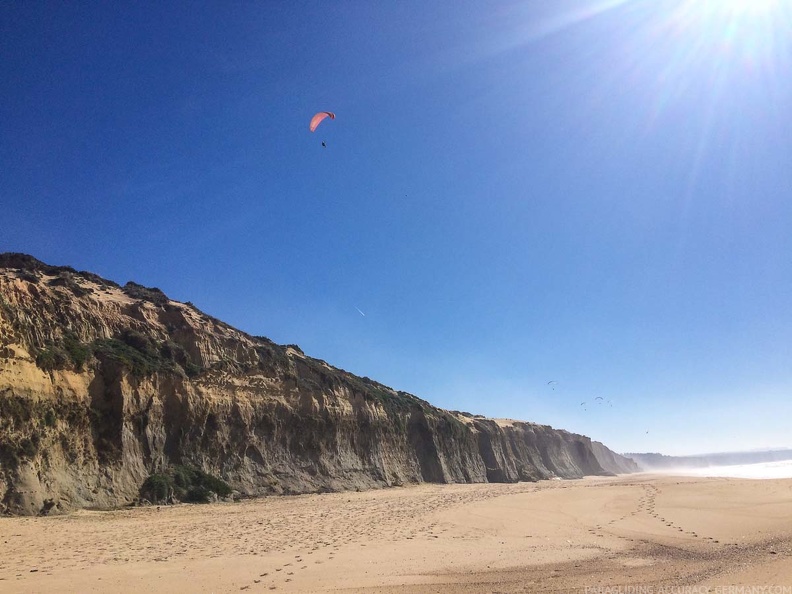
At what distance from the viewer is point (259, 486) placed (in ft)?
86.6

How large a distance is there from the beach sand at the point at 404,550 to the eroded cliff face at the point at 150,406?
10.5 feet

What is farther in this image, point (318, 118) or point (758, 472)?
point (758, 472)

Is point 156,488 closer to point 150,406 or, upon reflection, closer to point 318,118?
point 150,406

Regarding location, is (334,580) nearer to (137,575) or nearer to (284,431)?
(137,575)

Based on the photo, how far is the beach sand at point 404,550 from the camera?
7469 mm

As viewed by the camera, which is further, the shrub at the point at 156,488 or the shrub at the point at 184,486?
the shrub at the point at 184,486

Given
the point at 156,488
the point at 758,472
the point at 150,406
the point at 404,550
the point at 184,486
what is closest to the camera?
the point at 404,550

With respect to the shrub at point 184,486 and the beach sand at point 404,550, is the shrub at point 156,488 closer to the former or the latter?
the shrub at point 184,486

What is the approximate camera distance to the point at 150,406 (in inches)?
917

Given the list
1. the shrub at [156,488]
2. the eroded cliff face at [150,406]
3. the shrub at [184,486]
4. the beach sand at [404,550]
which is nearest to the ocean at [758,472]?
the eroded cliff face at [150,406]

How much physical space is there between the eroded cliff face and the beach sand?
3.19 m

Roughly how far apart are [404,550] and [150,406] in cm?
1834

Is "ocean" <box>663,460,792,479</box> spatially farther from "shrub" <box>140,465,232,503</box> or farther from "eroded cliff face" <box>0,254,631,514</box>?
"shrub" <box>140,465,232,503</box>

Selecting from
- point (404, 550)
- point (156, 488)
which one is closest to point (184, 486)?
point (156, 488)
